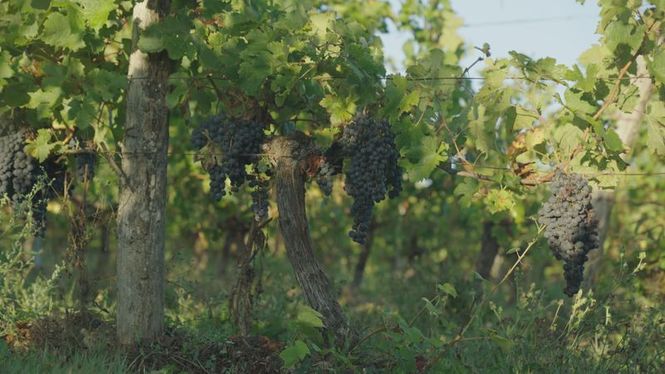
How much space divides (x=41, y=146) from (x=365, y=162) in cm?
263

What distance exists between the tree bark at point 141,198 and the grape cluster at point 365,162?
1369 mm

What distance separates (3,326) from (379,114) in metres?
3.21

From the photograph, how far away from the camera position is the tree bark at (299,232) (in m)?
6.61

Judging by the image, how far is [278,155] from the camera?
22.2 feet

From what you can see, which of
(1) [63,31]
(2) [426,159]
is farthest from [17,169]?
(2) [426,159]

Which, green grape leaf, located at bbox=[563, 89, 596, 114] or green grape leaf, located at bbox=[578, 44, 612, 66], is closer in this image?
green grape leaf, located at bbox=[563, 89, 596, 114]

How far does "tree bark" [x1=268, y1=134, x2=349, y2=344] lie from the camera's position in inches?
260

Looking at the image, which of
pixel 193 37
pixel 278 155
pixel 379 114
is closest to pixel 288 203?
pixel 278 155

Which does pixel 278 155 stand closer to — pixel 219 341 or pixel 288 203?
pixel 288 203

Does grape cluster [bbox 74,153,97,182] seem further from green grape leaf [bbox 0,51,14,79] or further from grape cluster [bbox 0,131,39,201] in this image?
green grape leaf [bbox 0,51,14,79]

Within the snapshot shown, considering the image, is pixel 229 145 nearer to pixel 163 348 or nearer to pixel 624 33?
pixel 163 348

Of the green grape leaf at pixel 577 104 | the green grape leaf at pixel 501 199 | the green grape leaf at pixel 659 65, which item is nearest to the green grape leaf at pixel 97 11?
the green grape leaf at pixel 501 199

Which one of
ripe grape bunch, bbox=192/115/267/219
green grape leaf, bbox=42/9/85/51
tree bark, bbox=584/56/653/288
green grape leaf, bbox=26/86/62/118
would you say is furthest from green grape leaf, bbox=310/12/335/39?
tree bark, bbox=584/56/653/288

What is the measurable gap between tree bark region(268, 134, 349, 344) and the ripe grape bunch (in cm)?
17
